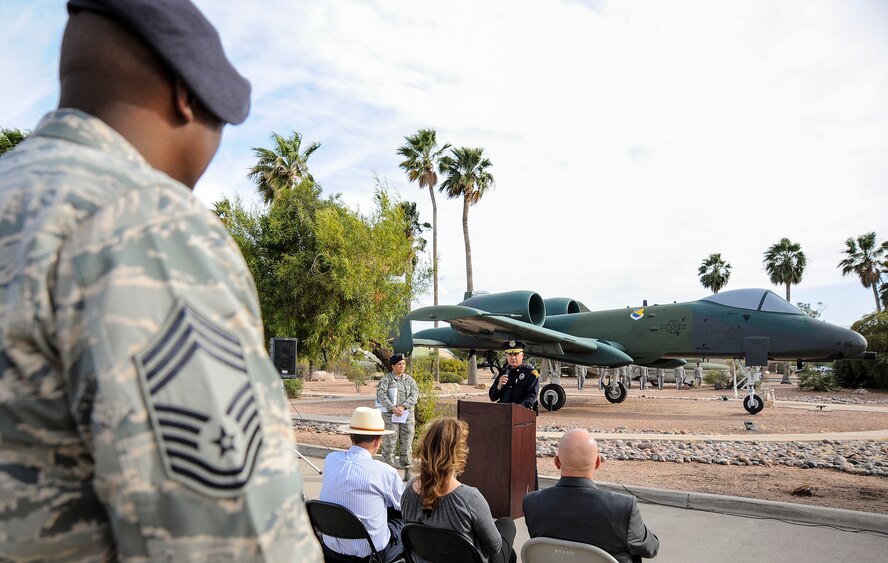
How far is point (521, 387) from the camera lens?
8.73 metres

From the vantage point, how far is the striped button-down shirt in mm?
4094

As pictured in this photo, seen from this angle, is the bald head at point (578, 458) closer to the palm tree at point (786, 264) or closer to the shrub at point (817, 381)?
the shrub at point (817, 381)

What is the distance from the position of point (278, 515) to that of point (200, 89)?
639mm

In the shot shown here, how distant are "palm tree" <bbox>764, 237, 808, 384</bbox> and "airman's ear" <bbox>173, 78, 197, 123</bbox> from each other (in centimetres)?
6189

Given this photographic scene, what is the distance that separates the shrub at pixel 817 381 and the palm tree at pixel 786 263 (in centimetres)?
2430

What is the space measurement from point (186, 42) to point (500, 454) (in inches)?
244

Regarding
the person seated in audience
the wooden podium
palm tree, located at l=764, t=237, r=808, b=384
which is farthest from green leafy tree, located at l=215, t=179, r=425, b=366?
palm tree, located at l=764, t=237, r=808, b=384

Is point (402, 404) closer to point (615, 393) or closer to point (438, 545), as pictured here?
point (438, 545)

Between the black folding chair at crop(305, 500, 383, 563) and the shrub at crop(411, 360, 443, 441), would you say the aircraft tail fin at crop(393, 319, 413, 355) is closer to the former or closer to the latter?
the shrub at crop(411, 360, 443, 441)

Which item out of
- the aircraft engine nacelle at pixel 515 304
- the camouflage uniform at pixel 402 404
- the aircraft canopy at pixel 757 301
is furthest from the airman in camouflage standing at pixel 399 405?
the aircraft canopy at pixel 757 301

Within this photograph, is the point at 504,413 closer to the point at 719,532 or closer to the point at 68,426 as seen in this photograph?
the point at 719,532

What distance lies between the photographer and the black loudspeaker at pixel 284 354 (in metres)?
6.55

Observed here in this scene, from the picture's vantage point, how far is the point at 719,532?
6066 millimetres

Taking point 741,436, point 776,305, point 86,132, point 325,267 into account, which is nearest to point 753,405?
point 776,305
